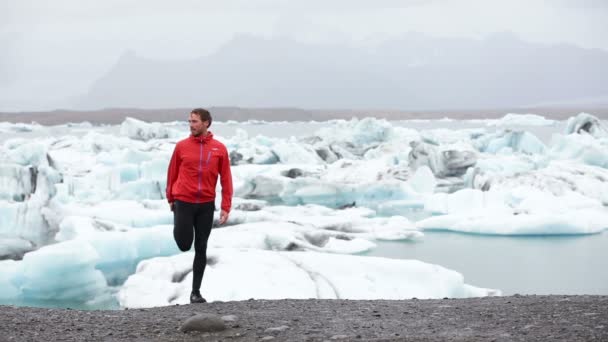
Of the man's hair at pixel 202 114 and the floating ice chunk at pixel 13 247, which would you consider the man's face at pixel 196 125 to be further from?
the floating ice chunk at pixel 13 247

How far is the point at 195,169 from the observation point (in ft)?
12.6

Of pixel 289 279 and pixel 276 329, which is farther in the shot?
pixel 289 279

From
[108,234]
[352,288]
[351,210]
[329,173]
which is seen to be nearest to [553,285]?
[352,288]

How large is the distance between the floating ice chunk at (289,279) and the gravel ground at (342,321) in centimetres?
208

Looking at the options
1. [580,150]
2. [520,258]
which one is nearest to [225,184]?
[520,258]

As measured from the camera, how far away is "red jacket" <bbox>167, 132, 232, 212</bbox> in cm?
384

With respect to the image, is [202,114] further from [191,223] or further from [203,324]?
[203,324]

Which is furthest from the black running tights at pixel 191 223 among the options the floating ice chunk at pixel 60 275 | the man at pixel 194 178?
the floating ice chunk at pixel 60 275

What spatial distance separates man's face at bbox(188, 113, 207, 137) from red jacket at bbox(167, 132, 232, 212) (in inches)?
1.7

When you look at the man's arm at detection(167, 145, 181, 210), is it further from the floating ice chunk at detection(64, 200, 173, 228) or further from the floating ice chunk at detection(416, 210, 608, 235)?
the floating ice chunk at detection(416, 210, 608, 235)

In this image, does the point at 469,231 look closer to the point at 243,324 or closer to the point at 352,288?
the point at 352,288

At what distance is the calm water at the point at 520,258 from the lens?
8.07 m

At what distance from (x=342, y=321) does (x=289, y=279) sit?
2.95m

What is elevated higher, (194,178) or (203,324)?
(194,178)
